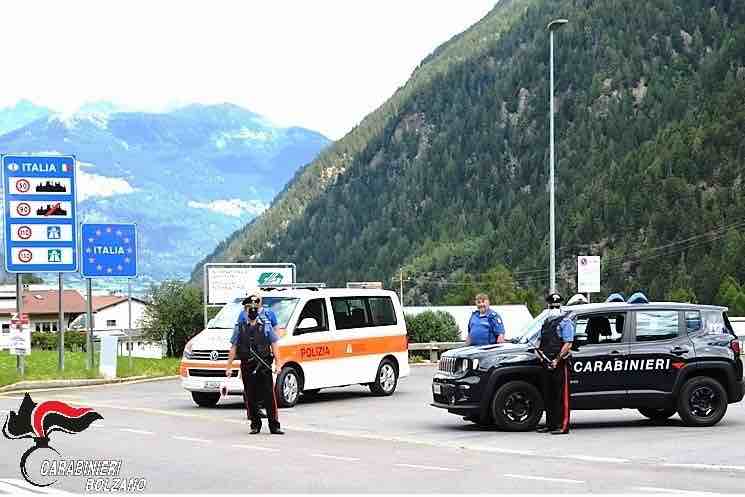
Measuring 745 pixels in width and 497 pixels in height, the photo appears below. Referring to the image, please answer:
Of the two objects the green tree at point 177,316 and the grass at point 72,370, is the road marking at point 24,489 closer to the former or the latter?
the grass at point 72,370

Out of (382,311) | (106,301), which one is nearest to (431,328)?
(382,311)

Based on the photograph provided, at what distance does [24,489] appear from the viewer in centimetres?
1097

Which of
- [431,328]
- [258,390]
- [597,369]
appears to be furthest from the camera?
[431,328]

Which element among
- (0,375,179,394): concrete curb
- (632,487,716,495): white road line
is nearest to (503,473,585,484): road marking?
(632,487,716,495): white road line

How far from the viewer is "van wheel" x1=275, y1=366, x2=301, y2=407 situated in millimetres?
20750

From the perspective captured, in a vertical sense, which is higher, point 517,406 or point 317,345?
point 317,345

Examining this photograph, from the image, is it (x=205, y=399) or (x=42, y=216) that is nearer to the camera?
(x=205, y=399)

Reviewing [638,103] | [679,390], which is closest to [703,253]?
[638,103]

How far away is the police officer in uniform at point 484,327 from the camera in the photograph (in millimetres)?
19250

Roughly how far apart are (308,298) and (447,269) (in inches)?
6177

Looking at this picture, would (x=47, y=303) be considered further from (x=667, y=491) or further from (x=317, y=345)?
(x=667, y=491)

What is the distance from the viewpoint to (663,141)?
511ft

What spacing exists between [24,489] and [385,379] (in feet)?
41.6

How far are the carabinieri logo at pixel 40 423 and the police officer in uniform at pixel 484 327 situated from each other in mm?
5731
